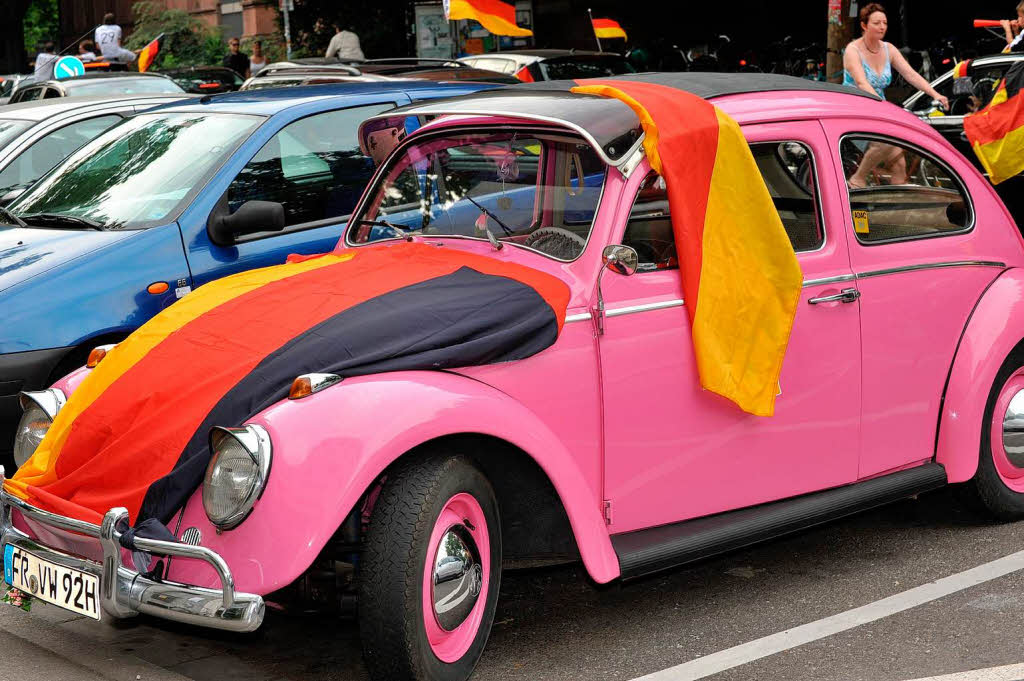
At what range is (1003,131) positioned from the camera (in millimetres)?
9312

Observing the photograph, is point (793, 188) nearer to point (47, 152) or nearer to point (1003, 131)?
point (1003, 131)

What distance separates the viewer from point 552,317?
14.0ft

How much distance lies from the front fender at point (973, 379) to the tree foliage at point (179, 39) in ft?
106

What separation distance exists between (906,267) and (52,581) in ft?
11.1

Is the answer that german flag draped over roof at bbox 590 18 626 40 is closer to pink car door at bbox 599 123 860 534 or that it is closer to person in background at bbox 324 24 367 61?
person in background at bbox 324 24 367 61

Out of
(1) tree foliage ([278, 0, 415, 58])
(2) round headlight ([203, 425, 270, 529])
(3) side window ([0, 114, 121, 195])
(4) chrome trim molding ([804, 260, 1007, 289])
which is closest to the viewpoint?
(2) round headlight ([203, 425, 270, 529])

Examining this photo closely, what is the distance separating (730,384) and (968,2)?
22.0 meters

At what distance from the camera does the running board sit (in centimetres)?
438

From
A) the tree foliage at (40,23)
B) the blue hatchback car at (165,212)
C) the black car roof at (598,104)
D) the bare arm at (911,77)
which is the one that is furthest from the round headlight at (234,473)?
the tree foliage at (40,23)

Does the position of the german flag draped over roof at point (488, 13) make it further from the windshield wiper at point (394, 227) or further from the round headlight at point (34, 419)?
the round headlight at point (34, 419)

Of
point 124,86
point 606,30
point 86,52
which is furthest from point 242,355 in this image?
point 86,52

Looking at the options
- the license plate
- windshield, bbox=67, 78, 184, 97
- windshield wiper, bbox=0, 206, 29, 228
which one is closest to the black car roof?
the license plate

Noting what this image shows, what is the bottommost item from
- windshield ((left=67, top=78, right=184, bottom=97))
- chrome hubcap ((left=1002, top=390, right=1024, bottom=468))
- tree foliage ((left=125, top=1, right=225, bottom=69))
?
tree foliage ((left=125, top=1, right=225, bottom=69))

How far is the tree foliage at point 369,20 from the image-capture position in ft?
93.7
